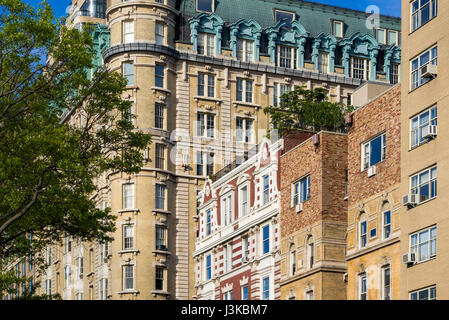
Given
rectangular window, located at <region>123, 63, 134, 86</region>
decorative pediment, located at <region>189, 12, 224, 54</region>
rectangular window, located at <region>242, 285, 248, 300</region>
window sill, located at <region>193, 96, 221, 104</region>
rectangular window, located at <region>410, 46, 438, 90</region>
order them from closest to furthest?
rectangular window, located at <region>410, 46, 438, 90</region> < rectangular window, located at <region>242, 285, 248, 300</region> < rectangular window, located at <region>123, 63, 134, 86</region> < window sill, located at <region>193, 96, 221, 104</region> < decorative pediment, located at <region>189, 12, 224, 54</region>

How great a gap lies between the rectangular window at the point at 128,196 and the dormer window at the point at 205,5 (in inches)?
818

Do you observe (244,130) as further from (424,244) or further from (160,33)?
(424,244)

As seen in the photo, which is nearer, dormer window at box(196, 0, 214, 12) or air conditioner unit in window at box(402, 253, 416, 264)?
air conditioner unit in window at box(402, 253, 416, 264)

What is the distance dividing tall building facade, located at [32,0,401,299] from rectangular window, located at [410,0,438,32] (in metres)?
42.1

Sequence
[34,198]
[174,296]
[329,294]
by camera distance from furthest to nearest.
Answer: [174,296] → [329,294] → [34,198]

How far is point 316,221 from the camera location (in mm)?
67625

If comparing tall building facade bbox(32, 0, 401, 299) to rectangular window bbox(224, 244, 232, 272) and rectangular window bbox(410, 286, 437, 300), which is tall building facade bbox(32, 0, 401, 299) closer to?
rectangular window bbox(224, 244, 232, 272)

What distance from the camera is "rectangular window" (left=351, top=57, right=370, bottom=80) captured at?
120 meters

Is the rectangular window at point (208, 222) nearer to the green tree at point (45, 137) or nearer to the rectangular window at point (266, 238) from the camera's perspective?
the rectangular window at point (266, 238)

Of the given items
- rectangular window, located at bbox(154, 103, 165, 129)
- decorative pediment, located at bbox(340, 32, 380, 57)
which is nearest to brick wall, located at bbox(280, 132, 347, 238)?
rectangular window, located at bbox(154, 103, 165, 129)

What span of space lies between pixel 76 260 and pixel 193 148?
63.8 ft

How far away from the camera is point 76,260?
11988 cm
